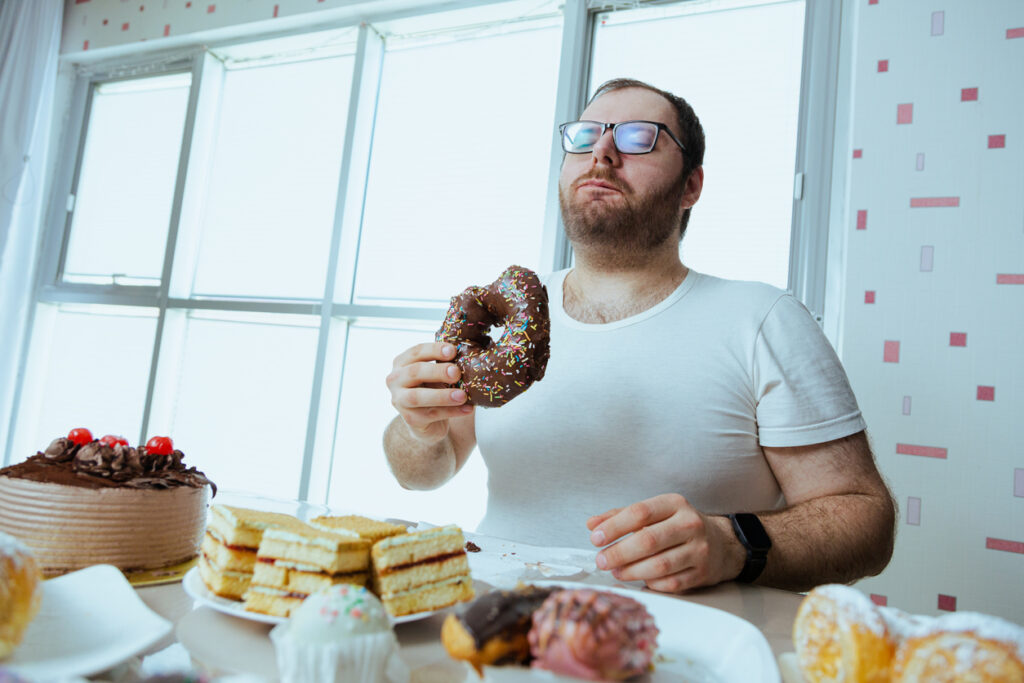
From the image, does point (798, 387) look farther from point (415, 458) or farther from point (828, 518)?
point (415, 458)

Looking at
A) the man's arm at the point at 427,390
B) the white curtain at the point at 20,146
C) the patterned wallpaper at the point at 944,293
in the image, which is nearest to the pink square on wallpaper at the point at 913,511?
the patterned wallpaper at the point at 944,293

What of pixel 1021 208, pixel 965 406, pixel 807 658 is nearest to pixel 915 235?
pixel 1021 208

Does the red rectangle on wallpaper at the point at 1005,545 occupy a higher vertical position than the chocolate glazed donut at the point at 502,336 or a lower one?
lower

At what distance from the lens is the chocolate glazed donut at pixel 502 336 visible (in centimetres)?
114

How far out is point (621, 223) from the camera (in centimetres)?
161

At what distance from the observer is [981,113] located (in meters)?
1.98

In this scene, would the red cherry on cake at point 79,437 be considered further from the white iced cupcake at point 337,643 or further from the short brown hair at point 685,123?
the short brown hair at point 685,123

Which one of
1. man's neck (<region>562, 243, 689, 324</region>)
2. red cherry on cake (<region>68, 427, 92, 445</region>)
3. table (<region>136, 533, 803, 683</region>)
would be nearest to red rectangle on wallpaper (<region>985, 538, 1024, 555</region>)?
man's neck (<region>562, 243, 689, 324</region>)

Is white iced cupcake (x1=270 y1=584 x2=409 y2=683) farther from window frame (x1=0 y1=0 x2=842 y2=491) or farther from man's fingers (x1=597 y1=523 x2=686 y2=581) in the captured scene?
window frame (x1=0 y1=0 x2=842 y2=491)

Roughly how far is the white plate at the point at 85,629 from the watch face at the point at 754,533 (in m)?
0.83

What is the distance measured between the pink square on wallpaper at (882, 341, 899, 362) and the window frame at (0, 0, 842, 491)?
9.4 inches

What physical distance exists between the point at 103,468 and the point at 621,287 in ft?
3.86

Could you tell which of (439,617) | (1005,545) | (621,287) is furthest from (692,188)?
(439,617)

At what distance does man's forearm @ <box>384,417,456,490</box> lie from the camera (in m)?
1.58
